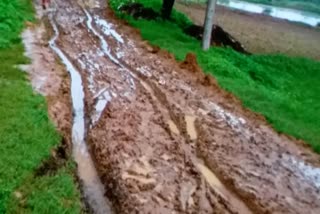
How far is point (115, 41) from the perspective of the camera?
1916 centimetres

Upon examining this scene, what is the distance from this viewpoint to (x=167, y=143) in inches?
421

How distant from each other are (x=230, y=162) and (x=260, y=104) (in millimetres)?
4170

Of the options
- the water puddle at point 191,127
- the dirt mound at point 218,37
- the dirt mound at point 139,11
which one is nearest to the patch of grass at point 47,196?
the water puddle at point 191,127

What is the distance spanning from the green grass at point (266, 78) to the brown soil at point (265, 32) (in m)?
3.18

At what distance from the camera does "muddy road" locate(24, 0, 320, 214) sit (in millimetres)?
8781

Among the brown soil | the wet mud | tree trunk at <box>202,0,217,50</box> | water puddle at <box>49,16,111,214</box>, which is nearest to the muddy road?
water puddle at <box>49,16,111,214</box>

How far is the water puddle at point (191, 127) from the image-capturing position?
36.6 ft

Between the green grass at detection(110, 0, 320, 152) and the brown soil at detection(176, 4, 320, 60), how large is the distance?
3.18 meters

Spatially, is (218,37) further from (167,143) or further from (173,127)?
(167,143)

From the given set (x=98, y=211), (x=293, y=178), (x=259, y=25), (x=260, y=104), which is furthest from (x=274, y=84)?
(x=259, y=25)

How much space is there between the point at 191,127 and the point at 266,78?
293 inches

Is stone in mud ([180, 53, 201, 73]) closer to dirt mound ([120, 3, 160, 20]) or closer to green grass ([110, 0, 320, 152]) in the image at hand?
green grass ([110, 0, 320, 152])

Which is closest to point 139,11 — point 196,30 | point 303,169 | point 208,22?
point 196,30

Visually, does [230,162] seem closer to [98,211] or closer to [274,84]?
[98,211]
